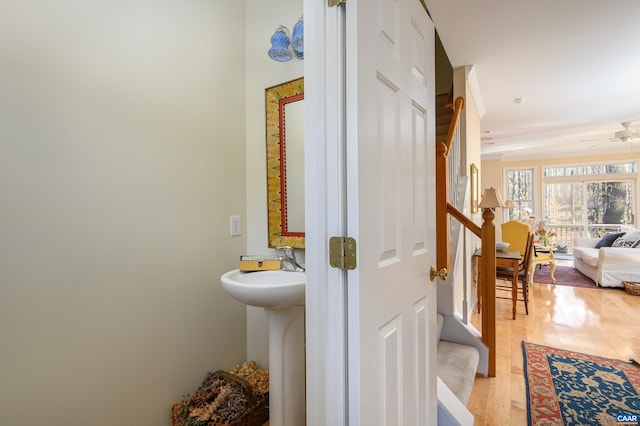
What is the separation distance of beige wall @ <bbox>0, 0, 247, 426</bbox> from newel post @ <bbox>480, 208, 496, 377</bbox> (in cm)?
173

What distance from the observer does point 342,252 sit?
817 millimetres

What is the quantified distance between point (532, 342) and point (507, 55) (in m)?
2.67

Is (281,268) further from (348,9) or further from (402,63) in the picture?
(348,9)

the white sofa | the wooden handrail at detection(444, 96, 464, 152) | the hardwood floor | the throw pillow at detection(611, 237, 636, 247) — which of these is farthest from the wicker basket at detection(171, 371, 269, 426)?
the throw pillow at detection(611, 237, 636, 247)

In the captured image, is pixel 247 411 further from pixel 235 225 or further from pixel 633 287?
pixel 633 287

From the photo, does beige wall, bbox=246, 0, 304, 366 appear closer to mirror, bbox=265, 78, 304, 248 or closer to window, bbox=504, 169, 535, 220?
mirror, bbox=265, 78, 304, 248

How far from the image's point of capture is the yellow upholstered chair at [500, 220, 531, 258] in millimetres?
5332

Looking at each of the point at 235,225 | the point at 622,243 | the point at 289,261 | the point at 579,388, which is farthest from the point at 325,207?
the point at 622,243

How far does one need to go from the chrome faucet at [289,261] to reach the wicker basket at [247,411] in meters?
0.64

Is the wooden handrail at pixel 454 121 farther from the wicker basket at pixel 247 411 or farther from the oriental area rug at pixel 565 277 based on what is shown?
the oriental area rug at pixel 565 277

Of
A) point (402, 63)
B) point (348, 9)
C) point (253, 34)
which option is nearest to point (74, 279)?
point (348, 9)

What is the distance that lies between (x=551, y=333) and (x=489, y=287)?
1520 mm

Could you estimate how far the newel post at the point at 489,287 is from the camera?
7.23 ft

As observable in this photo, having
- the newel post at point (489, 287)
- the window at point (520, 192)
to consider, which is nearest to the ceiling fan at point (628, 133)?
the window at point (520, 192)
